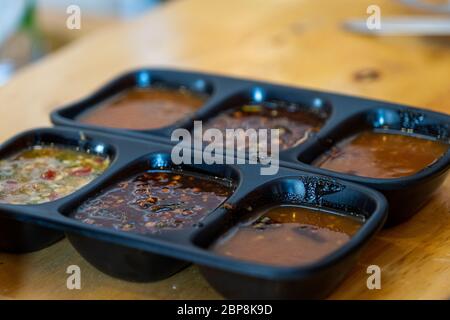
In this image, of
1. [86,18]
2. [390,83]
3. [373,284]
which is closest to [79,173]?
[373,284]

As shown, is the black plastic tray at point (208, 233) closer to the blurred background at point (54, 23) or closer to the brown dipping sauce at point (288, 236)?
the brown dipping sauce at point (288, 236)

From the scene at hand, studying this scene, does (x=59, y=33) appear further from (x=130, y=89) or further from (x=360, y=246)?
(x=360, y=246)

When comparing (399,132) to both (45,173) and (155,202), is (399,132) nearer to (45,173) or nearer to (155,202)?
(155,202)

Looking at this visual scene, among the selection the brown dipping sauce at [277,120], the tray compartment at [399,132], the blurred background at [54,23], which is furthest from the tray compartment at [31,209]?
the blurred background at [54,23]

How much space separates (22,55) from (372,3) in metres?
1.96

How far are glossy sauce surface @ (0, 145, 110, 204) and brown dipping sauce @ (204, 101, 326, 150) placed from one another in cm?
29

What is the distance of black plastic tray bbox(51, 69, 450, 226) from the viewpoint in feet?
5.23

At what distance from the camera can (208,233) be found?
1450 mm

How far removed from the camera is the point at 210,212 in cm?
154

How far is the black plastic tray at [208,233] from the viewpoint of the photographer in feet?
4.38

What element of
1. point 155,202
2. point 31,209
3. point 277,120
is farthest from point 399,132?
point 31,209

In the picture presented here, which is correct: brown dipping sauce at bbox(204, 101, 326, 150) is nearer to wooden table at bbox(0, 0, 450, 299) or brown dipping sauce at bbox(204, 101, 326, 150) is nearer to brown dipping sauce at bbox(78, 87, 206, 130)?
brown dipping sauce at bbox(78, 87, 206, 130)

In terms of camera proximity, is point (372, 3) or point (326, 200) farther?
point (372, 3)

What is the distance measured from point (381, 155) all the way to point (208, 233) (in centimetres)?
49
